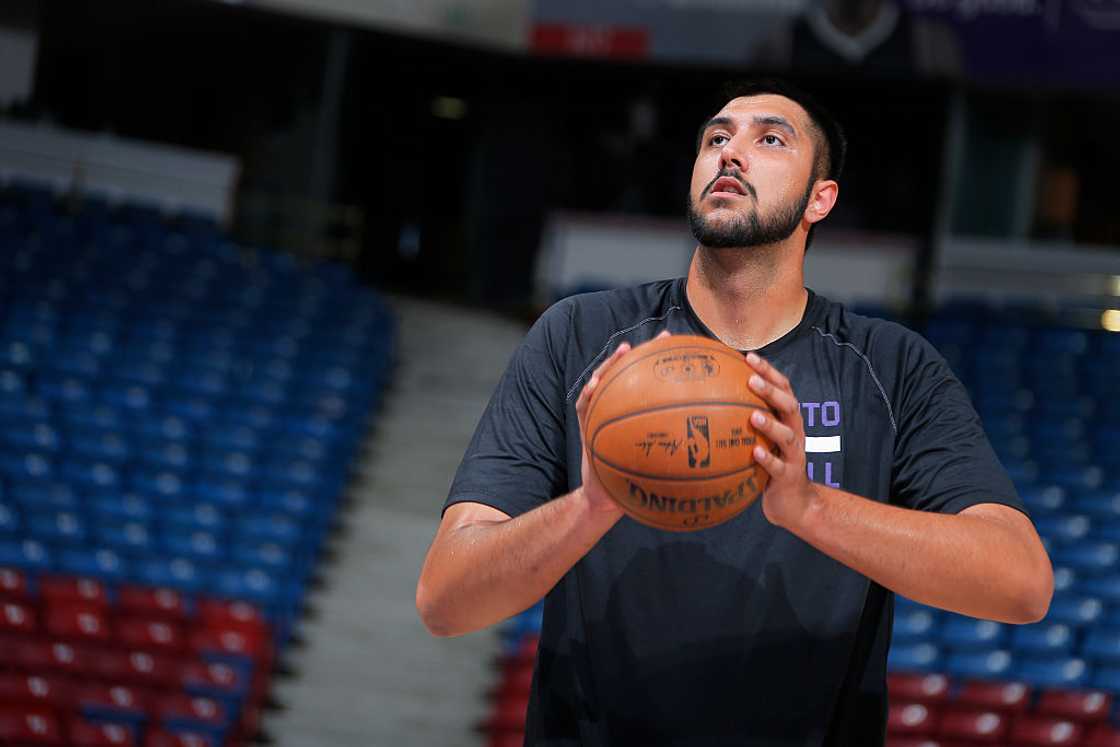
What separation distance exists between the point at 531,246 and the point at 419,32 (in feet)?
9.41

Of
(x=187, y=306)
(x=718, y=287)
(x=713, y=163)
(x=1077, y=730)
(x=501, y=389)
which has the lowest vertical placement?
(x=1077, y=730)

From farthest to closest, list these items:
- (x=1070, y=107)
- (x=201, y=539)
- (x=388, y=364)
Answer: (x=1070, y=107)
(x=388, y=364)
(x=201, y=539)

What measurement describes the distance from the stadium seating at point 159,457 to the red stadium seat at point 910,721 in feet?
11.8

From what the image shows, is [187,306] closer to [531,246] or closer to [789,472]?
[531,246]

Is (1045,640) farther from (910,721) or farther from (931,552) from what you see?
(931,552)

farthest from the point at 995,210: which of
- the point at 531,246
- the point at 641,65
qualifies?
the point at 531,246

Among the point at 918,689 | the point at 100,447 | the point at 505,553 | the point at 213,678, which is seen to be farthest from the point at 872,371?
the point at 100,447

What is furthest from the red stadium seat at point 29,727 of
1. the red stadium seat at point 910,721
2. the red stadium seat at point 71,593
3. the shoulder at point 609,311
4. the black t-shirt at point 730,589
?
the shoulder at point 609,311

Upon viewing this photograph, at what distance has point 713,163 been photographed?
80.6 inches

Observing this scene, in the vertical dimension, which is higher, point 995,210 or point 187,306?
point 995,210

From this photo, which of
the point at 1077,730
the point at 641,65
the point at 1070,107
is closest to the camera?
the point at 1077,730

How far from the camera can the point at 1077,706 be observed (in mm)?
7168

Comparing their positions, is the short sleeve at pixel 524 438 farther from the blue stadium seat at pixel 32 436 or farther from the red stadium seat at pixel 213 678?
the blue stadium seat at pixel 32 436

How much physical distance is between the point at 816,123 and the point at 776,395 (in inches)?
29.1
